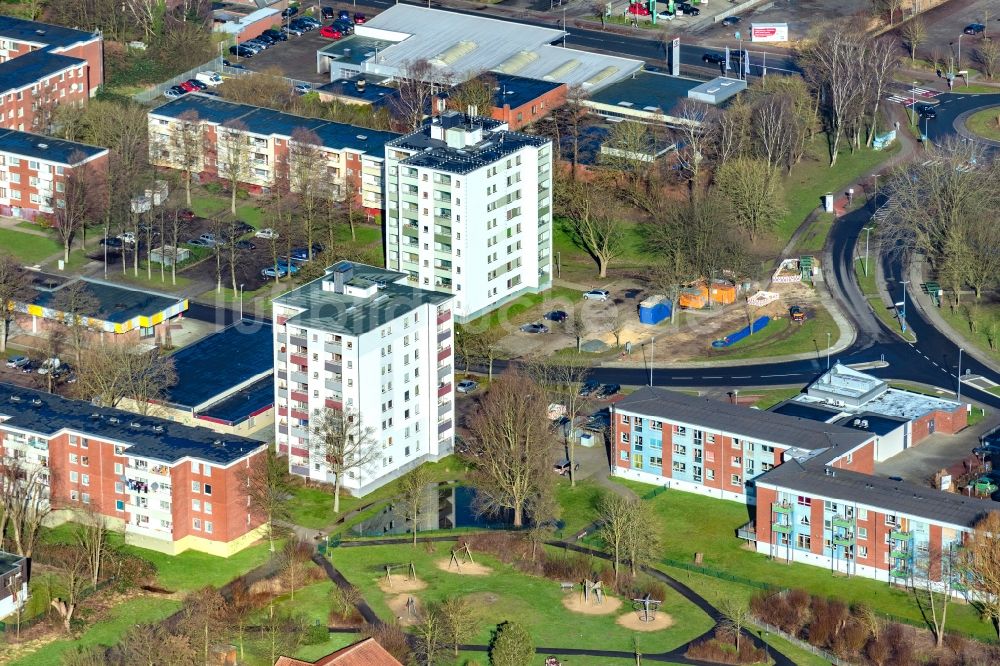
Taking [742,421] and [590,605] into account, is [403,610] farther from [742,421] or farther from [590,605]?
[742,421]

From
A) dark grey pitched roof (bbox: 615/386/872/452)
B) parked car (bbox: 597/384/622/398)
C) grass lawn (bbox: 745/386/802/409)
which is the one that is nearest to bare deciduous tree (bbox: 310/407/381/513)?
dark grey pitched roof (bbox: 615/386/872/452)

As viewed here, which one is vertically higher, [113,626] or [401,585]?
[401,585]

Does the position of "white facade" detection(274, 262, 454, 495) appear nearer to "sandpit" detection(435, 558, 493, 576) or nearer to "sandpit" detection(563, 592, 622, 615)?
"sandpit" detection(435, 558, 493, 576)

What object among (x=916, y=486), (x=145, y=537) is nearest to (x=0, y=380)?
(x=145, y=537)

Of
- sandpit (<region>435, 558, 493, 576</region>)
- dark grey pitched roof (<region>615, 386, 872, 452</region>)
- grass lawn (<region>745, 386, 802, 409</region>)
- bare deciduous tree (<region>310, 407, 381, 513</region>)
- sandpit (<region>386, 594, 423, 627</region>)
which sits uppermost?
dark grey pitched roof (<region>615, 386, 872, 452</region>)

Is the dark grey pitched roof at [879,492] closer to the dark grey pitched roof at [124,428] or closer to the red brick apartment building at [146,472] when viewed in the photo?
the red brick apartment building at [146,472]

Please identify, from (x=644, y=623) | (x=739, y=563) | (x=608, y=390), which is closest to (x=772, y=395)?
(x=608, y=390)

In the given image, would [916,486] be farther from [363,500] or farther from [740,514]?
[363,500]
